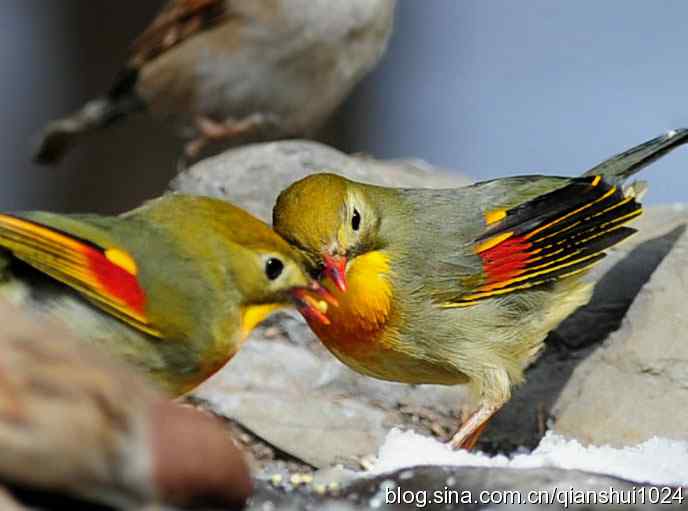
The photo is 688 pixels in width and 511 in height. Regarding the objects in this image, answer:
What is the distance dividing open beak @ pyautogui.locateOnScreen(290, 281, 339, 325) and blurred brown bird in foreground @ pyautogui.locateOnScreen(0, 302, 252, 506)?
56.4 inches

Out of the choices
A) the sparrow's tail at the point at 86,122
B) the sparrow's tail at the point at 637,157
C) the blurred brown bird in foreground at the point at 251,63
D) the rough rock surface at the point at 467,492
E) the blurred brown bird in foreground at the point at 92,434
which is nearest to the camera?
the blurred brown bird in foreground at the point at 92,434

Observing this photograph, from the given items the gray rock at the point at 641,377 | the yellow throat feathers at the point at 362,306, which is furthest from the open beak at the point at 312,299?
the gray rock at the point at 641,377

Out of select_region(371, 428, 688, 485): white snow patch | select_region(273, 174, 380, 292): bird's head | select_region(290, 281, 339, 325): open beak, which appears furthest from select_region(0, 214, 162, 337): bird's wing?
select_region(371, 428, 688, 485): white snow patch

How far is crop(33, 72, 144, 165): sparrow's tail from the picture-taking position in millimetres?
8344

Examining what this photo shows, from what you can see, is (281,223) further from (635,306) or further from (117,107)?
(117,107)

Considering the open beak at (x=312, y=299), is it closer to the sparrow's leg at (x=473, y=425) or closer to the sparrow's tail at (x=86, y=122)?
the sparrow's leg at (x=473, y=425)

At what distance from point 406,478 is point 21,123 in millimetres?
8948

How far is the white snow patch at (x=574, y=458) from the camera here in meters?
3.95

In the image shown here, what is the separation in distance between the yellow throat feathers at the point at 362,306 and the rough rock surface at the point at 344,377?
0.48 meters

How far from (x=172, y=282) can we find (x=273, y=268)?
0.28 m

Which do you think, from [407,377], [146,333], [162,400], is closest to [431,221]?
[407,377]

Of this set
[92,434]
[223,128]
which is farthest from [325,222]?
[223,128]

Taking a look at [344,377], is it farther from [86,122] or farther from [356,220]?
[86,122]

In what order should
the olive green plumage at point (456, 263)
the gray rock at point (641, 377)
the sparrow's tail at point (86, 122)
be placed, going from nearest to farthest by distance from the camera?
1. the olive green plumage at point (456, 263)
2. the gray rock at point (641, 377)
3. the sparrow's tail at point (86, 122)
